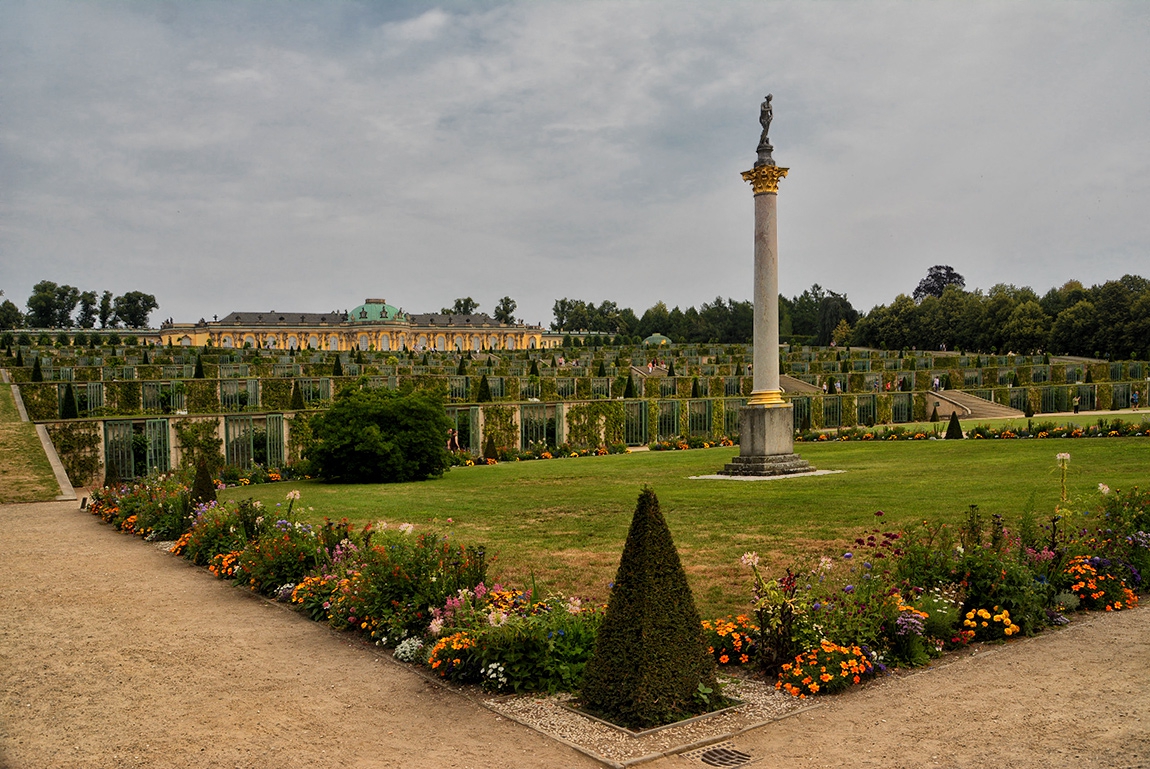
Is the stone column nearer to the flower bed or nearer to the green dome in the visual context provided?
the flower bed

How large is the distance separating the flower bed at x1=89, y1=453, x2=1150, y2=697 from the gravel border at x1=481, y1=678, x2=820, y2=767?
0.19m

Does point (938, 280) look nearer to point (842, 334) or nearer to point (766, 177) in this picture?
point (842, 334)

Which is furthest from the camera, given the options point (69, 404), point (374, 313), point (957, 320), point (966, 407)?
point (374, 313)

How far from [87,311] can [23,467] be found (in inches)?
5537

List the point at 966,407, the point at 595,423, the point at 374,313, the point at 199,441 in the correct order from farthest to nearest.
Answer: the point at 374,313 → the point at 966,407 → the point at 595,423 → the point at 199,441

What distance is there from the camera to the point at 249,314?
154500 mm

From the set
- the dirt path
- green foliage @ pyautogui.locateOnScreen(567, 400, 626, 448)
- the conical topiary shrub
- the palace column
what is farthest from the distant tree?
the conical topiary shrub

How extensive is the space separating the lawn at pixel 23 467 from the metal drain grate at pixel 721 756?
17.3 meters

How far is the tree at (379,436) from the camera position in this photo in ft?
67.6

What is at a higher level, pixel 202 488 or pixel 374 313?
pixel 374 313

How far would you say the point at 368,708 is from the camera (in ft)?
20.6

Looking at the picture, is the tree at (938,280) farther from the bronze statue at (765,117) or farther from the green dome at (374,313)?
the bronze statue at (765,117)

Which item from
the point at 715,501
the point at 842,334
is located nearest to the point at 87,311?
the point at 842,334

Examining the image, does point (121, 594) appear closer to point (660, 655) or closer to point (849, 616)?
point (660, 655)
